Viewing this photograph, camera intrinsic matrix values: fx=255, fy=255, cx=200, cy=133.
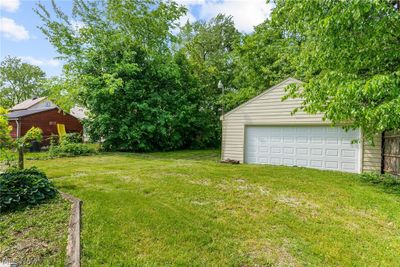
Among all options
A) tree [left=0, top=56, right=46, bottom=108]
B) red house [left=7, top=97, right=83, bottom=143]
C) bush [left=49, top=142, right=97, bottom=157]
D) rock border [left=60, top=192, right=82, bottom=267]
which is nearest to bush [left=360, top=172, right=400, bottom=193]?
rock border [left=60, top=192, right=82, bottom=267]

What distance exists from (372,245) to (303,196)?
1920 mm

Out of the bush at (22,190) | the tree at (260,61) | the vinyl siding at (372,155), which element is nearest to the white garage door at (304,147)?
the vinyl siding at (372,155)

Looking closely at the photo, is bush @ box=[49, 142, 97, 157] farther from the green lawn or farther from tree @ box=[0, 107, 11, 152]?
the green lawn

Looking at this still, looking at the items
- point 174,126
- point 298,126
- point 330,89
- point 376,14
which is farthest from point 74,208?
point 174,126

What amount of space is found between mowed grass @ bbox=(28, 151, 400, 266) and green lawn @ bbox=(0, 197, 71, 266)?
0.90 ft

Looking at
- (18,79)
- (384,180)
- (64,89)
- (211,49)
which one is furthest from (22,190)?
(18,79)

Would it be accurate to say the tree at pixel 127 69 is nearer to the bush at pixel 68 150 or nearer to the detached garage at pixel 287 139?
the bush at pixel 68 150

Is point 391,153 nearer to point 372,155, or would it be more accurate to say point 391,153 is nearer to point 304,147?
point 372,155

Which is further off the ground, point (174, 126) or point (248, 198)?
point (174, 126)

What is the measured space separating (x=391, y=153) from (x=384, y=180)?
3.05ft

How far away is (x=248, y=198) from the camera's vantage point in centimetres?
483

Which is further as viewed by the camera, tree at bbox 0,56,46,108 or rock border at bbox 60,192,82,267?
tree at bbox 0,56,46,108

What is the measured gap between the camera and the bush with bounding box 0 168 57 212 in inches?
155

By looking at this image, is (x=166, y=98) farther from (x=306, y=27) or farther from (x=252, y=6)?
(x=306, y=27)
